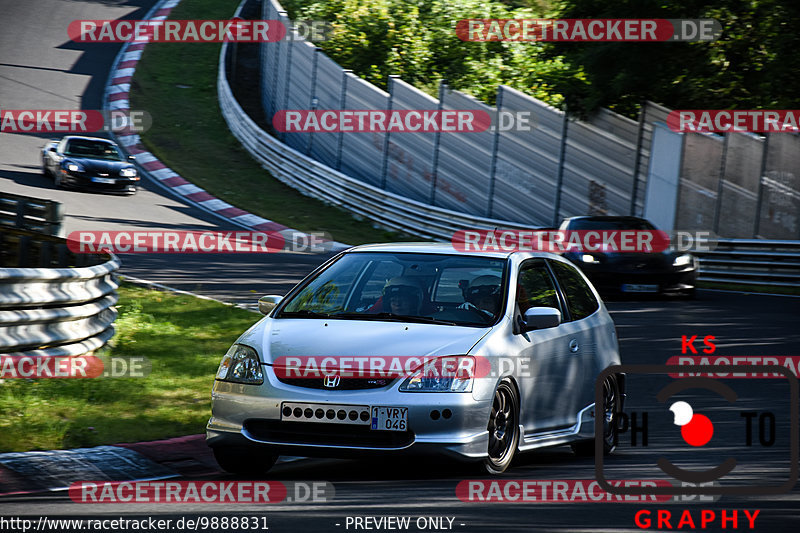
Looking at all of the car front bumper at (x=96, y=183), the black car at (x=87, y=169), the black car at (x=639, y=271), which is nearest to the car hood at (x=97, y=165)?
the black car at (x=87, y=169)

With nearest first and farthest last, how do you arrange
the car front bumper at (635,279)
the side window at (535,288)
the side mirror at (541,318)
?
the side mirror at (541,318), the side window at (535,288), the car front bumper at (635,279)

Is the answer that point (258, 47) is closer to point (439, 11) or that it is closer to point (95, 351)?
point (439, 11)

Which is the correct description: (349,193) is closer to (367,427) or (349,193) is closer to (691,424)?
(691,424)

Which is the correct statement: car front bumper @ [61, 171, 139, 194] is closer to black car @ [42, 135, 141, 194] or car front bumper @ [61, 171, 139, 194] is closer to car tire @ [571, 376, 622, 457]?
black car @ [42, 135, 141, 194]

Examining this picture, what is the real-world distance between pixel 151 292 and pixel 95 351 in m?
4.34

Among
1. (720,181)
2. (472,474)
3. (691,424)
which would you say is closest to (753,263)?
(720,181)

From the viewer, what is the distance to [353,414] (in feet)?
21.1

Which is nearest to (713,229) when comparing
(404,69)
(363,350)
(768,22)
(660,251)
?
(768,22)

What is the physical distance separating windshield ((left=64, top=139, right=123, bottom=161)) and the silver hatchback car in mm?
21939

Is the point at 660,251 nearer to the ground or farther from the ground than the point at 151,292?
farther from the ground

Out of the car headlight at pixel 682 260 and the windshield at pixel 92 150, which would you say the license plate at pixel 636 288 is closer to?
the car headlight at pixel 682 260

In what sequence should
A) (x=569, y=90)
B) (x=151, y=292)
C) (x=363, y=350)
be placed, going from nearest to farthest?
(x=363, y=350)
(x=151, y=292)
(x=569, y=90)

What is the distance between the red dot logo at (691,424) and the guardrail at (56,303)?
5.21m

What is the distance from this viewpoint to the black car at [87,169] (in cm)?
2794
